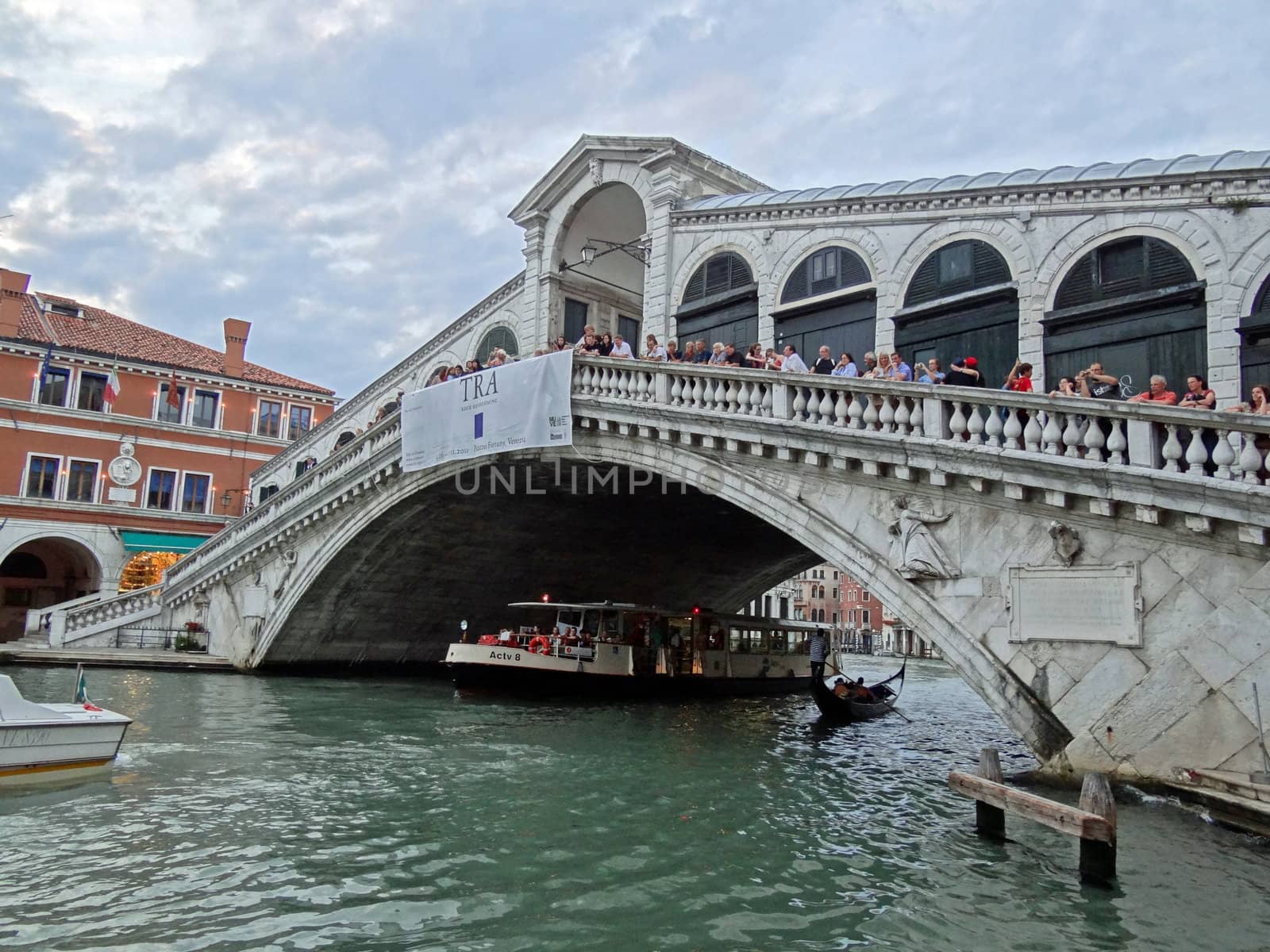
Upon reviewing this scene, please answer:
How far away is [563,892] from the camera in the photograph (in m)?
5.55

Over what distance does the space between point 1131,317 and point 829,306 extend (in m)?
4.06

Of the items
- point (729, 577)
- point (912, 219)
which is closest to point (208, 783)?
point (912, 219)

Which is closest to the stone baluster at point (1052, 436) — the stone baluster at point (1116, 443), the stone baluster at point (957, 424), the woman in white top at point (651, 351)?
the stone baluster at point (1116, 443)

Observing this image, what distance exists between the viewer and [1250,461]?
7.18 m

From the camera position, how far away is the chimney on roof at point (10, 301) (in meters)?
24.9

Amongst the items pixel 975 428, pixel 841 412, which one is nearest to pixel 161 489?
pixel 841 412

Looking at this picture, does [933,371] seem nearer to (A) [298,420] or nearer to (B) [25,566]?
(A) [298,420]

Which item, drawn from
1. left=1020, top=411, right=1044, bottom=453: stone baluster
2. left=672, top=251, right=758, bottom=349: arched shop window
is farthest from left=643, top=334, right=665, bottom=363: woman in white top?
left=1020, top=411, right=1044, bottom=453: stone baluster

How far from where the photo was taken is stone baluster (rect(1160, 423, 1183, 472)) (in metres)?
7.62

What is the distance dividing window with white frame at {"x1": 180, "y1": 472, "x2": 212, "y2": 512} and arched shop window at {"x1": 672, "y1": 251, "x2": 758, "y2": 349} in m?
18.5

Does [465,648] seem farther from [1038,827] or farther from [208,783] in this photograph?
[1038,827]

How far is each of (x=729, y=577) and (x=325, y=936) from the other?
21561mm

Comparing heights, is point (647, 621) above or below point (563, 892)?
above

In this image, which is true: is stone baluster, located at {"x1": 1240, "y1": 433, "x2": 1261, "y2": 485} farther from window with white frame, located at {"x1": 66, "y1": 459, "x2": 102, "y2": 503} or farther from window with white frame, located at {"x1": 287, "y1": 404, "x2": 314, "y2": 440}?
window with white frame, located at {"x1": 287, "y1": 404, "x2": 314, "y2": 440}
